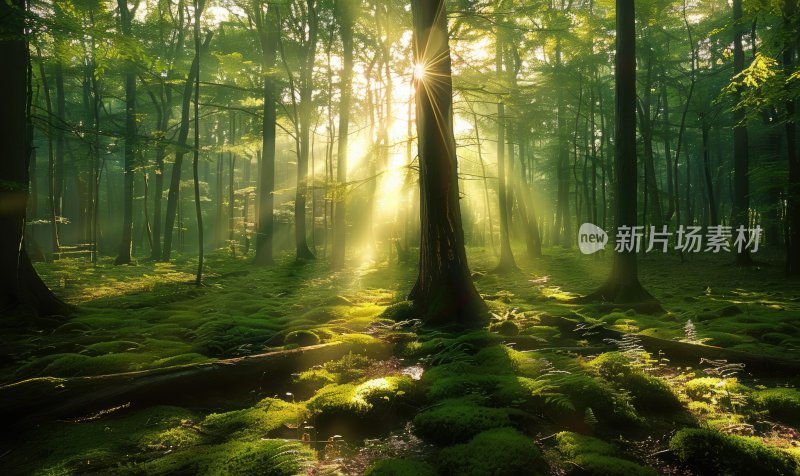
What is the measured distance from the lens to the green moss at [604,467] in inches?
103

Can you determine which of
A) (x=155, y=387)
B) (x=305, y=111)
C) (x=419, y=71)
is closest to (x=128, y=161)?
(x=305, y=111)

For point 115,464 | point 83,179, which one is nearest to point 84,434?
point 115,464

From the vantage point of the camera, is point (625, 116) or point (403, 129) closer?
point (625, 116)

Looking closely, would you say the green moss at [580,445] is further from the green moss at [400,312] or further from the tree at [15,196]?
the tree at [15,196]

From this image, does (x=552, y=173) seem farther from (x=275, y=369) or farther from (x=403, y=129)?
(x=275, y=369)

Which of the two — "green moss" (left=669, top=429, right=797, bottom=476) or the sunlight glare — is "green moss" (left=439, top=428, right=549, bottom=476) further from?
the sunlight glare

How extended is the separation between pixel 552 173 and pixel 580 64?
17.9 m

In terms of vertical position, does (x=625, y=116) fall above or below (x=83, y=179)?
below

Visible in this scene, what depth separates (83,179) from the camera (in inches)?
1411

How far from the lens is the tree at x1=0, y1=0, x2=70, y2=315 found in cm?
698

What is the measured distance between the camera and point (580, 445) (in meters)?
3.02

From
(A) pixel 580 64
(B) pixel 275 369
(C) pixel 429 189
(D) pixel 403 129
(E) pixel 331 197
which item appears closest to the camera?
(B) pixel 275 369

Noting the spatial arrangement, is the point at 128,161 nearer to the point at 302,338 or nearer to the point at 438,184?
the point at 302,338

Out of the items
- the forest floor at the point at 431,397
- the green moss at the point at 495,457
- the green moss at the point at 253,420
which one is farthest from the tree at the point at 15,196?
the green moss at the point at 495,457
